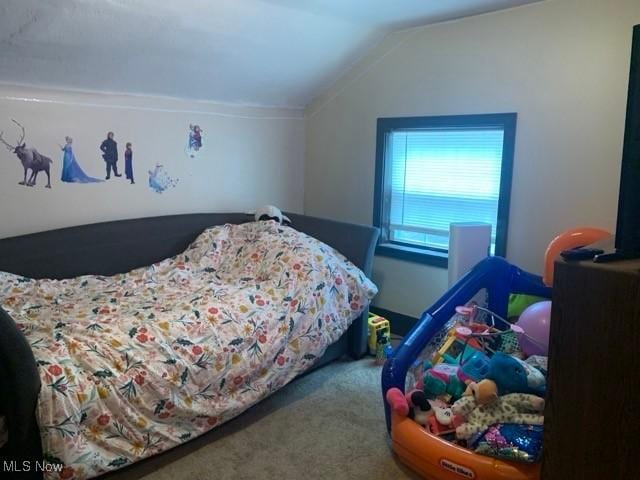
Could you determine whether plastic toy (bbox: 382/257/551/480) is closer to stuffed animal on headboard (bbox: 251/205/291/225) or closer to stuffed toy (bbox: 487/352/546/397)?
stuffed toy (bbox: 487/352/546/397)

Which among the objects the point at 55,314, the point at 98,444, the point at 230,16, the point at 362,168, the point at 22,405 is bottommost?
the point at 98,444

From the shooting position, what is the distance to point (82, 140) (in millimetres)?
2811

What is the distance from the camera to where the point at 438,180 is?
3342 millimetres

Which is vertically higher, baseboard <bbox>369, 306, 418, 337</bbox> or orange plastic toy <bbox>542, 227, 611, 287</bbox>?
orange plastic toy <bbox>542, 227, 611, 287</bbox>

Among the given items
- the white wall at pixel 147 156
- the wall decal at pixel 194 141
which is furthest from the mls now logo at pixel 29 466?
the wall decal at pixel 194 141

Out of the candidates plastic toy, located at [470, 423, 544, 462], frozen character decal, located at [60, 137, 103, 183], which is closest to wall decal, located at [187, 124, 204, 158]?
frozen character decal, located at [60, 137, 103, 183]

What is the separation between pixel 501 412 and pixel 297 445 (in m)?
0.86

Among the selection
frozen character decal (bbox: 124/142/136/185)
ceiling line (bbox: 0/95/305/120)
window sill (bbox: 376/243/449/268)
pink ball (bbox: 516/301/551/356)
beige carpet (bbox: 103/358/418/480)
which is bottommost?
beige carpet (bbox: 103/358/418/480)

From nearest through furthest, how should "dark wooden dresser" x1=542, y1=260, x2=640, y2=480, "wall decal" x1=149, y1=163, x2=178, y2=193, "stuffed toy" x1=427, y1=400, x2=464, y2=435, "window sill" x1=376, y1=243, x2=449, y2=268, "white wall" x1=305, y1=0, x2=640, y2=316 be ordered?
"dark wooden dresser" x1=542, y1=260, x2=640, y2=480 < "stuffed toy" x1=427, y1=400, x2=464, y2=435 < "white wall" x1=305, y1=0, x2=640, y2=316 < "wall decal" x1=149, y1=163, x2=178, y2=193 < "window sill" x1=376, y1=243, x2=449, y2=268

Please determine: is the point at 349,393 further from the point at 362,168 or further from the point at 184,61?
the point at 184,61

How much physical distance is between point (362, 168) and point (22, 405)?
8.51 ft

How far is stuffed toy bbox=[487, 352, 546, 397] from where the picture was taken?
198cm

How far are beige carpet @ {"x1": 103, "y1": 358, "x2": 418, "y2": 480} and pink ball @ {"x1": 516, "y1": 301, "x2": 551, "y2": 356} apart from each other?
0.75m

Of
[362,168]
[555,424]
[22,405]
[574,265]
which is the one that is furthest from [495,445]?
[362,168]
